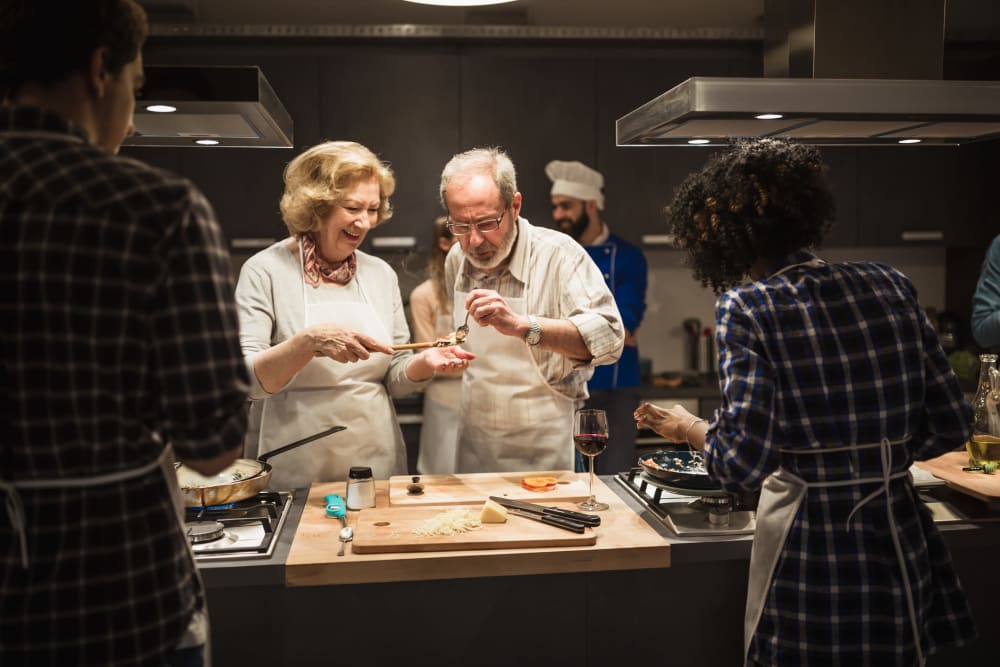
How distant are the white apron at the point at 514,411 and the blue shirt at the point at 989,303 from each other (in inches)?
60.2

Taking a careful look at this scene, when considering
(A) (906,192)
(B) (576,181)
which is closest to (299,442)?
(B) (576,181)

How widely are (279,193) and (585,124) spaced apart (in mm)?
1531

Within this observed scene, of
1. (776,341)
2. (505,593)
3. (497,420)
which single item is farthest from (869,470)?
(497,420)

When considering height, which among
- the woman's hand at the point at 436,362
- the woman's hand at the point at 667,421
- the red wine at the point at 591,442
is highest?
the woman's hand at the point at 436,362

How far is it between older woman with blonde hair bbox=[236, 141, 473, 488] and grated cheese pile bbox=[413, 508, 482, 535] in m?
0.50

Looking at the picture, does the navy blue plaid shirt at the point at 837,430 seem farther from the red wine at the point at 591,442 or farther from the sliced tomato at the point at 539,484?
the sliced tomato at the point at 539,484

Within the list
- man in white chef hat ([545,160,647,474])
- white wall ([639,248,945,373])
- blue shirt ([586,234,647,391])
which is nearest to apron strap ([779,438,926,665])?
man in white chef hat ([545,160,647,474])

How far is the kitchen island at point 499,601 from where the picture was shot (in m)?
1.66

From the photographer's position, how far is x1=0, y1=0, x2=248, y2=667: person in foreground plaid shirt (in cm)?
96

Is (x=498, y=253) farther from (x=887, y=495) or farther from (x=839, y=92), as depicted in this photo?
(x=887, y=495)

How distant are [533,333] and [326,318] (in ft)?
1.85

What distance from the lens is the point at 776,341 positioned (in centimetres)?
138

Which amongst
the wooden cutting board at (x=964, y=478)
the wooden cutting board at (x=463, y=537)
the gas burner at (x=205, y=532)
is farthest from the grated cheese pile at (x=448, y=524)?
the wooden cutting board at (x=964, y=478)

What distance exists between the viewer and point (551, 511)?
1832mm
